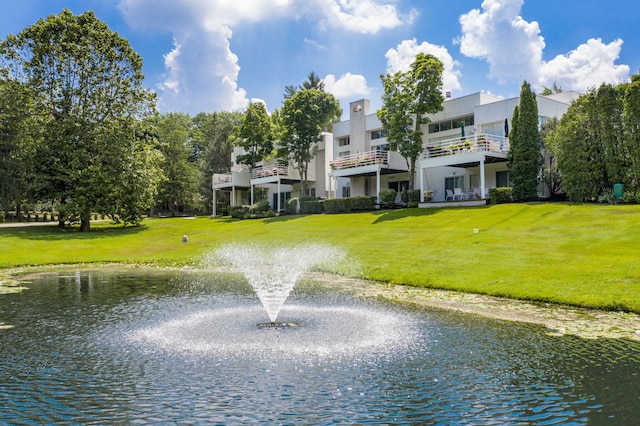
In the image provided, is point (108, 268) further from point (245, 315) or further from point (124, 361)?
point (124, 361)

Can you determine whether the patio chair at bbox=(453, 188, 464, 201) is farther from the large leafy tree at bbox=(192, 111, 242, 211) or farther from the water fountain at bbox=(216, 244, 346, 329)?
the large leafy tree at bbox=(192, 111, 242, 211)

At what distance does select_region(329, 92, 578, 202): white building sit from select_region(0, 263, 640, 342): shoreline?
769 inches

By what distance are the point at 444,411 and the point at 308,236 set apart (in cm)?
2340

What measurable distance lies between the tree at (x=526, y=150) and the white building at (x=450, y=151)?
5.30 ft

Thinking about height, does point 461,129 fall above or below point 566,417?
above

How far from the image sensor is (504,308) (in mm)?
12273

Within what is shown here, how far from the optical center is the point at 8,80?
37.2 m

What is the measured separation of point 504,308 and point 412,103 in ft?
92.3

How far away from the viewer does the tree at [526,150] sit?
3130 centimetres

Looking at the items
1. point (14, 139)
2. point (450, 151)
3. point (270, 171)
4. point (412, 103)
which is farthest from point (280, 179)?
point (14, 139)

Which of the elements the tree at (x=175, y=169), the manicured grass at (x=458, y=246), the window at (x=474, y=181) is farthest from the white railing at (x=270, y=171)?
the window at (x=474, y=181)

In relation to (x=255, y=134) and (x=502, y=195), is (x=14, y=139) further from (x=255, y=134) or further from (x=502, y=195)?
(x=502, y=195)

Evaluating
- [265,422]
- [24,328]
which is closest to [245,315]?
[24,328]

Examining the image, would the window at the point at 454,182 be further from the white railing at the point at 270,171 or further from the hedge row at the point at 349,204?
the white railing at the point at 270,171
